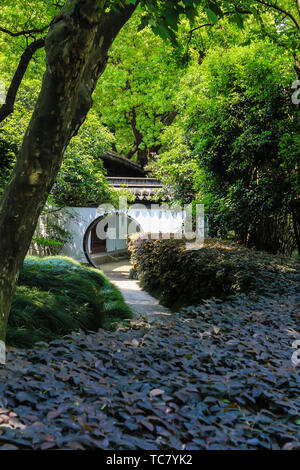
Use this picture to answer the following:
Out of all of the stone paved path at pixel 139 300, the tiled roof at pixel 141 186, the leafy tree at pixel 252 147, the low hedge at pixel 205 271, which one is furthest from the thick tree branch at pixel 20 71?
the tiled roof at pixel 141 186

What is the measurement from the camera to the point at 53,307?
494 cm

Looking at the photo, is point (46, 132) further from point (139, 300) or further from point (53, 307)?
point (139, 300)

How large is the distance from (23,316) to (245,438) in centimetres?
308

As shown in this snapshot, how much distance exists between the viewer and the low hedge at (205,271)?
19.2 feet

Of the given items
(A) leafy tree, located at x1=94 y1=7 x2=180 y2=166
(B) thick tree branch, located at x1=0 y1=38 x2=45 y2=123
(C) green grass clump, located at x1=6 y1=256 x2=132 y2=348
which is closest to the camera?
(C) green grass clump, located at x1=6 y1=256 x2=132 y2=348

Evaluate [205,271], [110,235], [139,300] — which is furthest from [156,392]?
[110,235]

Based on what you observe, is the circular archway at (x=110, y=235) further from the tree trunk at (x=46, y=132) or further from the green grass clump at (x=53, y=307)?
the tree trunk at (x=46, y=132)

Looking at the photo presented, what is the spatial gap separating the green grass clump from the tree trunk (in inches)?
46.2

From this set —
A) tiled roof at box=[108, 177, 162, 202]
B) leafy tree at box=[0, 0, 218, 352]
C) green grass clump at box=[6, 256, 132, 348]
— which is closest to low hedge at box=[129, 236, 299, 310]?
green grass clump at box=[6, 256, 132, 348]

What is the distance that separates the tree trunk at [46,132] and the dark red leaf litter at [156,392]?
659 mm

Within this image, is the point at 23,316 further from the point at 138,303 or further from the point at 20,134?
the point at 20,134

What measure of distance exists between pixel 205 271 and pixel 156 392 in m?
5.45

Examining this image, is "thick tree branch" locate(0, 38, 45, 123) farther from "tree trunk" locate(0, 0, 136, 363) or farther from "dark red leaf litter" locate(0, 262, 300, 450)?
"dark red leaf litter" locate(0, 262, 300, 450)

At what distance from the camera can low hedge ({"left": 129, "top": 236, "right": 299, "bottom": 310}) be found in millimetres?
5859
